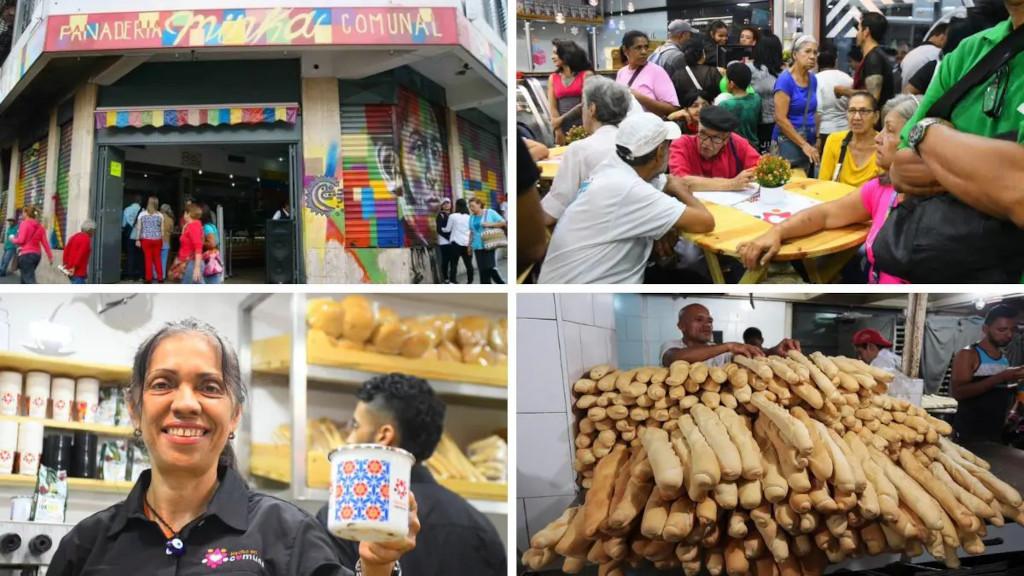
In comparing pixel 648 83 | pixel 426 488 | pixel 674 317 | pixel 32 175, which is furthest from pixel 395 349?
pixel 32 175

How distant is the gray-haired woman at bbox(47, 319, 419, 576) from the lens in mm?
2182

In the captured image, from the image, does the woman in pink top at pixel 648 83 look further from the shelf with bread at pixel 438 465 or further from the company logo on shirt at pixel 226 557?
the company logo on shirt at pixel 226 557

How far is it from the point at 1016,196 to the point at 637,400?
1008 mm

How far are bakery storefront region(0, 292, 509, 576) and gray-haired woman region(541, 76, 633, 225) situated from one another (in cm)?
37

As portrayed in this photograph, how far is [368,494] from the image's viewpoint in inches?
75.9

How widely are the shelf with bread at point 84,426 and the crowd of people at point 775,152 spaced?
110cm

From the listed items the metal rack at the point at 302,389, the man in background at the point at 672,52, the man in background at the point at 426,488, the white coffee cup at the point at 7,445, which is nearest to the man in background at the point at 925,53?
the man in background at the point at 672,52

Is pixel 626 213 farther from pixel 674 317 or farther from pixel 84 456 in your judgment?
pixel 84 456

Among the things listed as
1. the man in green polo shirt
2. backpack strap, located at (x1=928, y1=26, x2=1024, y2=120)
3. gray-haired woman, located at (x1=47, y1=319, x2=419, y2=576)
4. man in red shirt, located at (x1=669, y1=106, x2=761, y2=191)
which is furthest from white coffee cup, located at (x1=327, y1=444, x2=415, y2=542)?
backpack strap, located at (x1=928, y1=26, x2=1024, y2=120)

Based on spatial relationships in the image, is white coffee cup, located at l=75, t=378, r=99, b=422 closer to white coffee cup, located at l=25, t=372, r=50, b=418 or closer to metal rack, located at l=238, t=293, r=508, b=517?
white coffee cup, located at l=25, t=372, r=50, b=418

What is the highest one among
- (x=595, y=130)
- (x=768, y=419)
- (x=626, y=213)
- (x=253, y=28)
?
(x=253, y=28)

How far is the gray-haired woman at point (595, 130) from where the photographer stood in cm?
234

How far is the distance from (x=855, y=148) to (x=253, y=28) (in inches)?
63.3

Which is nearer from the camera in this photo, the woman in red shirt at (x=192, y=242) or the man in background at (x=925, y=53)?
the man in background at (x=925, y=53)
